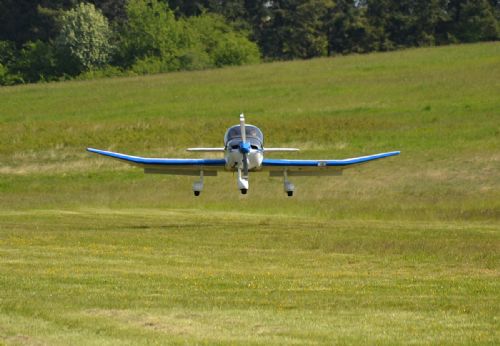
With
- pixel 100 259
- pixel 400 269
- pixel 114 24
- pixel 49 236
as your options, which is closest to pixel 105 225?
pixel 49 236

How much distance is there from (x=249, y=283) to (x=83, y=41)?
7146 centimetres

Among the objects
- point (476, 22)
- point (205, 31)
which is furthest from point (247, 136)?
point (476, 22)

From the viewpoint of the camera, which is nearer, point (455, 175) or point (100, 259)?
point (100, 259)

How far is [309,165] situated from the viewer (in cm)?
3094

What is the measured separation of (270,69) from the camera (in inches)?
3044

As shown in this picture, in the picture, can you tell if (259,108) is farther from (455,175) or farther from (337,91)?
(455,175)

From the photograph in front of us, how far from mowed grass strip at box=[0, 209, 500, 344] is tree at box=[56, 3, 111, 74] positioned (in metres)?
57.0

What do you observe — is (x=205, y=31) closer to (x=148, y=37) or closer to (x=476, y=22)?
(x=148, y=37)

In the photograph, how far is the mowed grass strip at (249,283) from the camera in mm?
14312

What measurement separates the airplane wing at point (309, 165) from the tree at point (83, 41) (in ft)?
186

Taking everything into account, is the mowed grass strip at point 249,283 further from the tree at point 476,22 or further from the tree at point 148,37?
the tree at point 476,22

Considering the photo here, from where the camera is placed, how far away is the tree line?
87.7 m

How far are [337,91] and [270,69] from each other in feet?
42.2

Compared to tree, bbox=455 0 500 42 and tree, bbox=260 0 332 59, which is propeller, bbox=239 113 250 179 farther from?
tree, bbox=260 0 332 59
